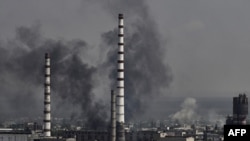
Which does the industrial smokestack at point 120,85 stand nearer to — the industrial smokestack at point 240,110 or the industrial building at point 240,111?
the industrial building at point 240,111

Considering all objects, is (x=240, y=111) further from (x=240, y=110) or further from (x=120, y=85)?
(x=120, y=85)

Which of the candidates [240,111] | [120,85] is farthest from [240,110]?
[120,85]

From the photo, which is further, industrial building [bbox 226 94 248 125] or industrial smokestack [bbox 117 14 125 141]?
industrial building [bbox 226 94 248 125]

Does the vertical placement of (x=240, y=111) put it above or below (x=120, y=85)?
below

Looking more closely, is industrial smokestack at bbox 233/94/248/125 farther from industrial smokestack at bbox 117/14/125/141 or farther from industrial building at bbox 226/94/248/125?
industrial smokestack at bbox 117/14/125/141

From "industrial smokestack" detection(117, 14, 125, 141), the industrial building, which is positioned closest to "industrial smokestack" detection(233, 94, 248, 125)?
the industrial building

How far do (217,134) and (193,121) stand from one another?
155ft

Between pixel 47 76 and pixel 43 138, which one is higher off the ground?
pixel 47 76

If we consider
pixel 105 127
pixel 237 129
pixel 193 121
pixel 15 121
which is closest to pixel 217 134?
pixel 105 127

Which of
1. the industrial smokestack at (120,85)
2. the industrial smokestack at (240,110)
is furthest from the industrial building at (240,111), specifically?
the industrial smokestack at (120,85)

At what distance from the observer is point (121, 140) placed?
77812 millimetres

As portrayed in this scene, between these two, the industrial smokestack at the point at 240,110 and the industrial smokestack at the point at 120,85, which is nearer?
the industrial smokestack at the point at 120,85

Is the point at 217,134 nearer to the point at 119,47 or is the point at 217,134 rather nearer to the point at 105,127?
the point at 105,127

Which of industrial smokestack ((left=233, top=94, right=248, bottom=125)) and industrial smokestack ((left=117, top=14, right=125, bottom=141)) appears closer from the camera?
industrial smokestack ((left=117, top=14, right=125, bottom=141))
